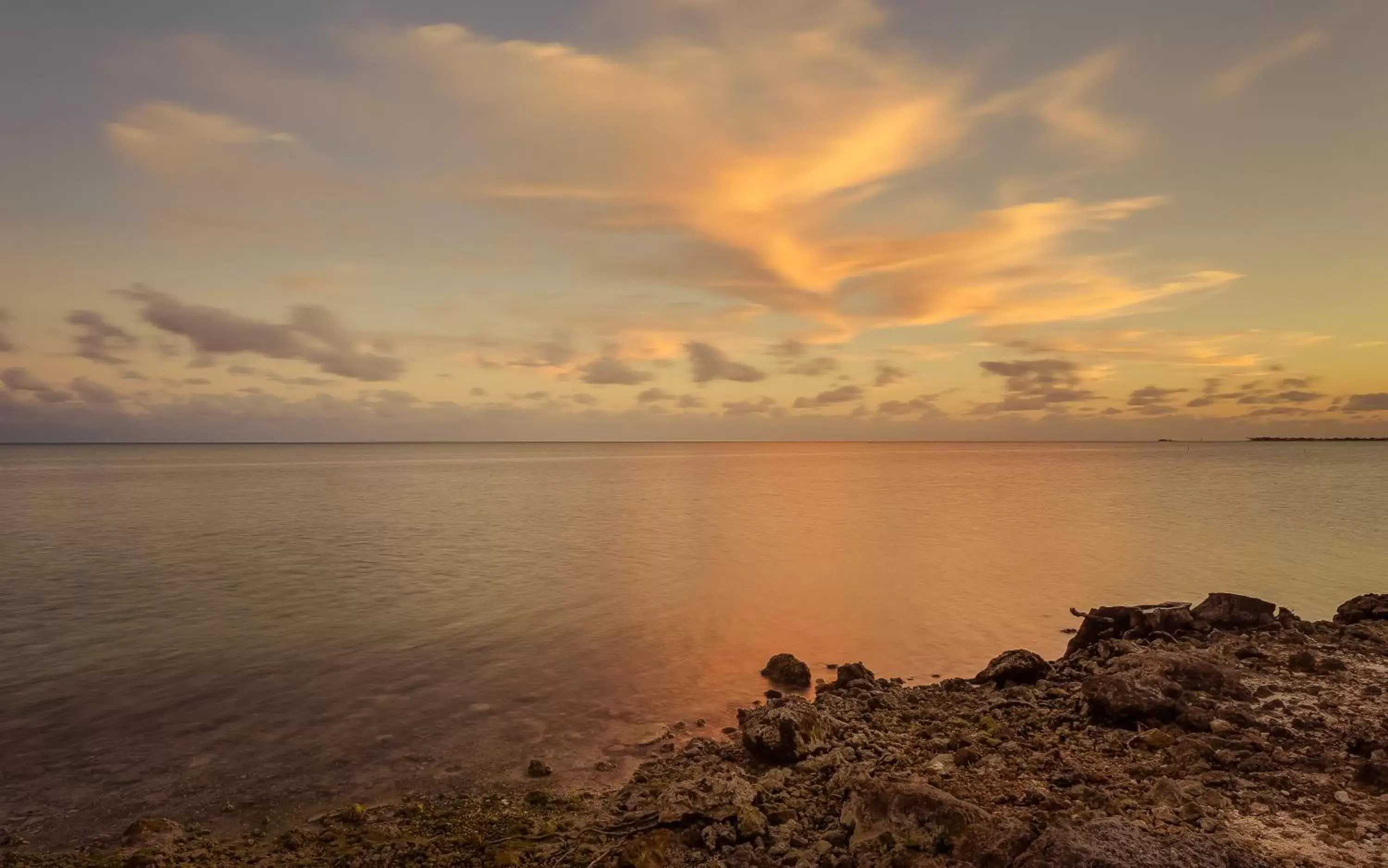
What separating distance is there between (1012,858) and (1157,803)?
3.01m

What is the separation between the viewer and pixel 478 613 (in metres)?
25.6

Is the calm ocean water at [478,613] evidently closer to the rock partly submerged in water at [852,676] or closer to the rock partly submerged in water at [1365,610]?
the rock partly submerged in water at [852,676]

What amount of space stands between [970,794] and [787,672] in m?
8.69

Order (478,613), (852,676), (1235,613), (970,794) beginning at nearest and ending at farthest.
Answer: (970,794) < (852,676) < (1235,613) < (478,613)

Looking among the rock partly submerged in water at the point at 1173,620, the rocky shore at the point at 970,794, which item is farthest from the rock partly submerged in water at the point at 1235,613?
the rocky shore at the point at 970,794

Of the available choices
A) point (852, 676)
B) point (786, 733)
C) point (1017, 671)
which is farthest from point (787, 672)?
point (786, 733)

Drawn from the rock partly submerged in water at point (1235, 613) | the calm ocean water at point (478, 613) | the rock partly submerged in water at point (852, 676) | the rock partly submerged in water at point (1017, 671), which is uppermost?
the rock partly submerged in water at point (1235, 613)

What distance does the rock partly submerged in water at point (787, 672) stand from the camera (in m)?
17.6

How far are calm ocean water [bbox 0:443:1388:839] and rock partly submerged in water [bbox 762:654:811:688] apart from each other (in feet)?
1.79

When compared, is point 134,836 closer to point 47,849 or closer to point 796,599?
point 47,849

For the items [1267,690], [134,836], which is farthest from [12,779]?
[1267,690]

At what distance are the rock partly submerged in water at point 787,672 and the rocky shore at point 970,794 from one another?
308 centimetres

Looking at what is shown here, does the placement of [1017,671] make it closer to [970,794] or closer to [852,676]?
[852,676]

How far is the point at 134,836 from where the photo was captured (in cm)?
996
